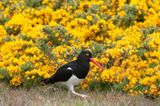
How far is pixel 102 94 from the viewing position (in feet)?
32.2

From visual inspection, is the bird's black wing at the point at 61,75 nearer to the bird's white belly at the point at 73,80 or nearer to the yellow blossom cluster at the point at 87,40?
the bird's white belly at the point at 73,80

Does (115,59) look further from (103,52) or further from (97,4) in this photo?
(97,4)

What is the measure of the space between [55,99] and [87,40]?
3313 millimetres

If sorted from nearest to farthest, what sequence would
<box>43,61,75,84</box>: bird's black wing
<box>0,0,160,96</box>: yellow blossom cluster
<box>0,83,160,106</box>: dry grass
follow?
1. <box>0,83,160,106</box>: dry grass
2. <box>43,61,75,84</box>: bird's black wing
3. <box>0,0,160,96</box>: yellow blossom cluster

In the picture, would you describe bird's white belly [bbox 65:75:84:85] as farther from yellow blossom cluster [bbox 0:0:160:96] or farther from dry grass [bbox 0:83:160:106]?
yellow blossom cluster [bbox 0:0:160:96]

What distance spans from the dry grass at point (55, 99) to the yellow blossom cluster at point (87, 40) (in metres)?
0.39

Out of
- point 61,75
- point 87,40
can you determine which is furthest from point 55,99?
point 87,40

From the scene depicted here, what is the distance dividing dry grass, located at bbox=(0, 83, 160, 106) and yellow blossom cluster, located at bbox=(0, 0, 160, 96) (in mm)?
386

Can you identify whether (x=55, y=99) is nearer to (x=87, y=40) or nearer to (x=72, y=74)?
(x=72, y=74)

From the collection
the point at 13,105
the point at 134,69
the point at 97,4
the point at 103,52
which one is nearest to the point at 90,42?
the point at 103,52

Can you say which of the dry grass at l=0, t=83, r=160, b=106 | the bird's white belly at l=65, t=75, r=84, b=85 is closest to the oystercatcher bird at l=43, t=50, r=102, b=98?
the bird's white belly at l=65, t=75, r=84, b=85

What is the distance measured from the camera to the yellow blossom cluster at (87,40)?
10359 millimetres

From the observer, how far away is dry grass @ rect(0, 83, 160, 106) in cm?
866

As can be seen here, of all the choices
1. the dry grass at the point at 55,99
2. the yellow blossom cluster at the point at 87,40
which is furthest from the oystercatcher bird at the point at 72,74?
the yellow blossom cluster at the point at 87,40
